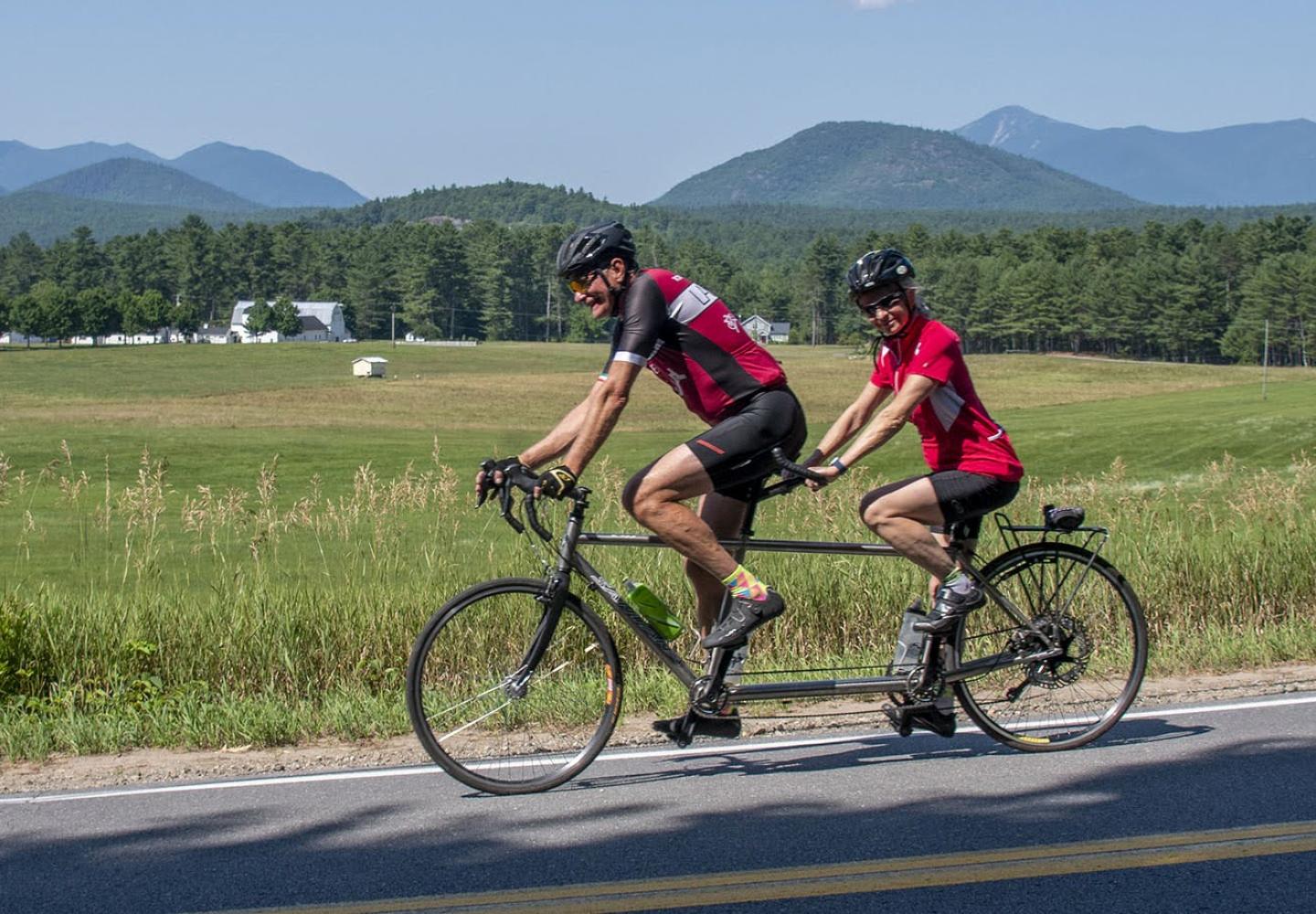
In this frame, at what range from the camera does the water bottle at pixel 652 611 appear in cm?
607

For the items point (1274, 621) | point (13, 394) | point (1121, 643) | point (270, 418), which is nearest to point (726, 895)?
point (1121, 643)

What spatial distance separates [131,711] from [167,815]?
6.22 ft

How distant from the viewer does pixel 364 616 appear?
328 inches

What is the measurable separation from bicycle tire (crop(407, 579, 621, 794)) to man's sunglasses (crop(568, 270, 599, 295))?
47.4 inches

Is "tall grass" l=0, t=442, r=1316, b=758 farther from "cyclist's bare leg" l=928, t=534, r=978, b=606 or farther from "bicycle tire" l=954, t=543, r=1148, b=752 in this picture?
"cyclist's bare leg" l=928, t=534, r=978, b=606

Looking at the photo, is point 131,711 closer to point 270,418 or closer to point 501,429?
point 501,429

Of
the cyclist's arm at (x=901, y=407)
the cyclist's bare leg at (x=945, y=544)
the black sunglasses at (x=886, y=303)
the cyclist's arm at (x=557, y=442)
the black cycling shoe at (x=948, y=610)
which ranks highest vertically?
the black sunglasses at (x=886, y=303)

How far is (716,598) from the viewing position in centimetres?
636

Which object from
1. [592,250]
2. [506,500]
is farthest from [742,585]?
[592,250]

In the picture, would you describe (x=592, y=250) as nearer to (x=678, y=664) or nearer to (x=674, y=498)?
(x=674, y=498)

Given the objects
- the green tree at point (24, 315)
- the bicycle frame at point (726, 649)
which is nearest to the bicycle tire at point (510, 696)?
the bicycle frame at point (726, 649)

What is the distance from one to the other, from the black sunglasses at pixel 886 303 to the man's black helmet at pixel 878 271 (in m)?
0.05

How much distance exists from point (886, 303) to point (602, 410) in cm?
141

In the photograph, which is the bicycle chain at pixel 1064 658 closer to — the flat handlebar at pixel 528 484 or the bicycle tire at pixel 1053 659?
the bicycle tire at pixel 1053 659
